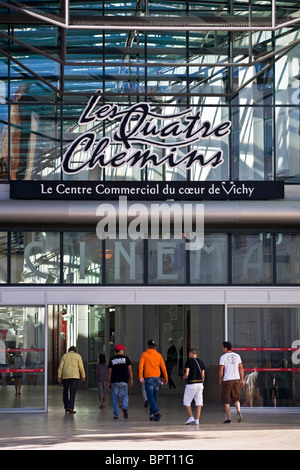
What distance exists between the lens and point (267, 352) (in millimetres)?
24875

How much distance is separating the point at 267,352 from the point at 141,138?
20.3 feet

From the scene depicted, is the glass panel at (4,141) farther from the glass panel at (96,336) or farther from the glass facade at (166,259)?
the glass panel at (96,336)

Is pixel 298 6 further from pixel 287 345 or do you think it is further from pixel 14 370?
pixel 14 370

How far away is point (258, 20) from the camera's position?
20641 millimetres

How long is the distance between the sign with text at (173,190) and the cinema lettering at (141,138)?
518mm

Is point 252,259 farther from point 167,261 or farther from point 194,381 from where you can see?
point 194,381

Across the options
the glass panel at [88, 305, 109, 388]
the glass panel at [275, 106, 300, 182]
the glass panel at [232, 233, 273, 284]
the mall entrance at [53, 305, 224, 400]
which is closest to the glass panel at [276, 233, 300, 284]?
the glass panel at [232, 233, 273, 284]

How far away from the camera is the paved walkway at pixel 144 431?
16.6 metres

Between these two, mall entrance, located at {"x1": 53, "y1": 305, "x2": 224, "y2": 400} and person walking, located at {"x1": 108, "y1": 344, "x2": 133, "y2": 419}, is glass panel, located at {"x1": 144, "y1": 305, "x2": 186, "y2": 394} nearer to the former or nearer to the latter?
mall entrance, located at {"x1": 53, "y1": 305, "x2": 224, "y2": 400}

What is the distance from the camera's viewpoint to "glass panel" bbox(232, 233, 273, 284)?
82.7 feet

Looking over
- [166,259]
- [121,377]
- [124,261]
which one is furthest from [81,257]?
[121,377]

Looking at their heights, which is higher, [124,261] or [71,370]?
[124,261]

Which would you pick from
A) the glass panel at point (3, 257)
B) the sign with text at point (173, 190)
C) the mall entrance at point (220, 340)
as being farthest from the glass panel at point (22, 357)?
the mall entrance at point (220, 340)

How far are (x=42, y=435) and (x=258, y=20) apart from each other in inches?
368
